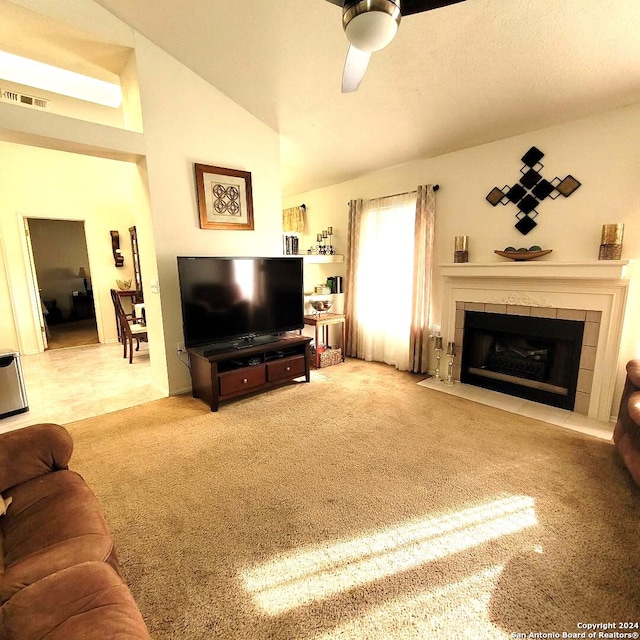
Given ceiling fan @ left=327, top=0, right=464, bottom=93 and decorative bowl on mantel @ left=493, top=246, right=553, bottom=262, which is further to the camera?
decorative bowl on mantel @ left=493, top=246, right=553, bottom=262

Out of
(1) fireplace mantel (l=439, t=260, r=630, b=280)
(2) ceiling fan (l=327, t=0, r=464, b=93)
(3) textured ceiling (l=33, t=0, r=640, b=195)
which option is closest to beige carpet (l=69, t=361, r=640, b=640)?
(1) fireplace mantel (l=439, t=260, r=630, b=280)

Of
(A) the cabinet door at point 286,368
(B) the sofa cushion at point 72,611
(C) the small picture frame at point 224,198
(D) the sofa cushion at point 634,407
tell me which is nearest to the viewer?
(B) the sofa cushion at point 72,611

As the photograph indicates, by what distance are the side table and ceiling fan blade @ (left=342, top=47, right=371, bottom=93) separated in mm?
2740

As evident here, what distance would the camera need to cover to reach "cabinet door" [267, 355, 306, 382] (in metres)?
3.38

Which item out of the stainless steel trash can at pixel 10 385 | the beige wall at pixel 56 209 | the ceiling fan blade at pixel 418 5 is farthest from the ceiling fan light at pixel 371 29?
the beige wall at pixel 56 209

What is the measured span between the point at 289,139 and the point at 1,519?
3956 mm

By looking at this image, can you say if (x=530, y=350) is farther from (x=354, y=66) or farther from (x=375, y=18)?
(x=375, y=18)

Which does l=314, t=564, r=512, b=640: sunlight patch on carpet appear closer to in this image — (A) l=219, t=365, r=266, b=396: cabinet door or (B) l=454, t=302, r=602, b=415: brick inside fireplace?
(A) l=219, t=365, r=266, b=396: cabinet door

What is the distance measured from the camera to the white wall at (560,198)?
255cm

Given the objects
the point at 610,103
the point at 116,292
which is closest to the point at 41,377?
the point at 116,292

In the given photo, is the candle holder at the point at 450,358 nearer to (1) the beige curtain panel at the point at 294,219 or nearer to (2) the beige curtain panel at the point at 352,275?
(2) the beige curtain panel at the point at 352,275

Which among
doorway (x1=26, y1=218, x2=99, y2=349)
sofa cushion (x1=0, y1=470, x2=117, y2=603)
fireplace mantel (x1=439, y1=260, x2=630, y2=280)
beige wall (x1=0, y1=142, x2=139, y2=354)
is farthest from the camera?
doorway (x1=26, y1=218, x2=99, y2=349)

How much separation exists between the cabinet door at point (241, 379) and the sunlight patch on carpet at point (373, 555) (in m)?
1.77

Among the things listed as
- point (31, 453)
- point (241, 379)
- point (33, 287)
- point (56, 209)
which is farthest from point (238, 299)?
point (56, 209)
